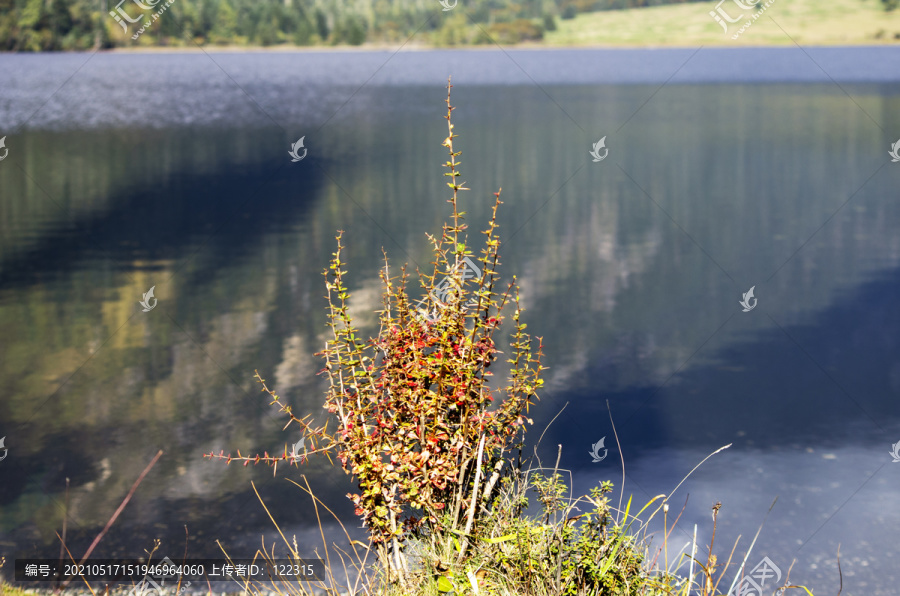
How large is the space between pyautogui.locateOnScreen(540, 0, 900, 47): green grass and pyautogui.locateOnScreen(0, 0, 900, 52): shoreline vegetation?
0.12 m

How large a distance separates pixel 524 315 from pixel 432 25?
92439 millimetres

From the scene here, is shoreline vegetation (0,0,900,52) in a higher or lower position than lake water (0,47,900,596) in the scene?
higher

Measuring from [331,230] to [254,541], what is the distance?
11429 mm

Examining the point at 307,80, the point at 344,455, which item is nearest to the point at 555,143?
the point at 344,455

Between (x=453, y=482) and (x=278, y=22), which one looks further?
(x=278, y=22)

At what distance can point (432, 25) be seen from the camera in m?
96.7

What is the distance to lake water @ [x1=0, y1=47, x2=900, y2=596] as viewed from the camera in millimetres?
6090
